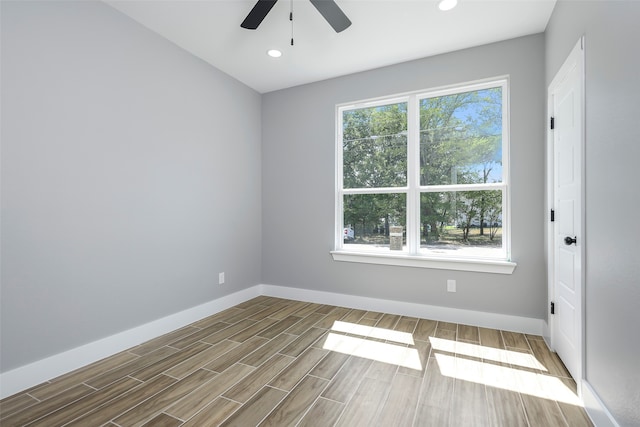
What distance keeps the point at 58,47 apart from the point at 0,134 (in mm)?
740

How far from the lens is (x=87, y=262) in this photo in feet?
7.46

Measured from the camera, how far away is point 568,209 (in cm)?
214

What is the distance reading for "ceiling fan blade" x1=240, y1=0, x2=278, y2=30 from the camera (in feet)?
6.95

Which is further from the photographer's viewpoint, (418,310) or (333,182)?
(333,182)

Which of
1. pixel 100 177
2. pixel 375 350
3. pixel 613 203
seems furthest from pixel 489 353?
pixel 100 177

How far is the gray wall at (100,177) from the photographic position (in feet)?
6.36

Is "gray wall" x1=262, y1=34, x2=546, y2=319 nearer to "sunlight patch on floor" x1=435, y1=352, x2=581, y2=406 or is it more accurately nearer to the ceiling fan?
"sunlight patch on floor" x1=435, y1=352, x2=581, y2=406

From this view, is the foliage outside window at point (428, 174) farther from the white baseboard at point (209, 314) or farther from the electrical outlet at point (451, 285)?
the white baseboard at point (209, 314)

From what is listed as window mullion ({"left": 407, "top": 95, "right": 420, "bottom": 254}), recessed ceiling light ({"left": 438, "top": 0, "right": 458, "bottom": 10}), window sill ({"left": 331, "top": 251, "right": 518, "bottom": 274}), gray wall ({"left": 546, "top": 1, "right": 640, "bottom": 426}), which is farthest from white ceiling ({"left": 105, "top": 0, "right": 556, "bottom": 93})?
window sill ({"left": 331, "top": 251, "right": 518, "bottom": 274})

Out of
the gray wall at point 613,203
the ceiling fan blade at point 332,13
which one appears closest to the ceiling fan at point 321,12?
the ceiling fan blade at point 332,13

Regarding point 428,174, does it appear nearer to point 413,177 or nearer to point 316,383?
point 413,177

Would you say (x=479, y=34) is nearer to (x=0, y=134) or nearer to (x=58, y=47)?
(x=58, y=47)

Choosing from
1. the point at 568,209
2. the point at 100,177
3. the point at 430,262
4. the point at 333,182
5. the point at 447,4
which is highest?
Answer: the point at 447,4

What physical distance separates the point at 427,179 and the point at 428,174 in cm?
6
